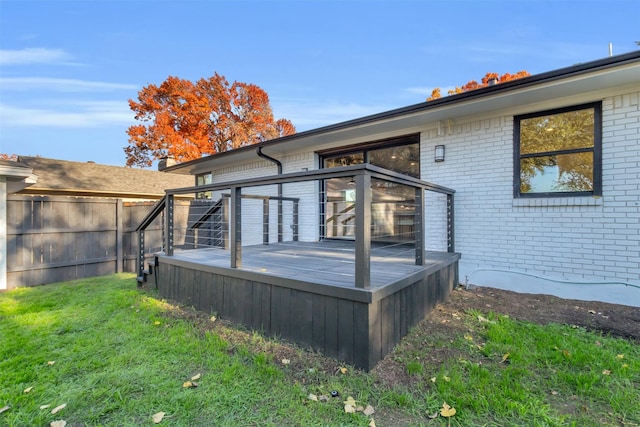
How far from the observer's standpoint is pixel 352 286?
2621 millimetres

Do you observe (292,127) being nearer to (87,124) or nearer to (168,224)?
(87,124)

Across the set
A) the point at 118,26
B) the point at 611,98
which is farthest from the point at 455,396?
the point at 118,26

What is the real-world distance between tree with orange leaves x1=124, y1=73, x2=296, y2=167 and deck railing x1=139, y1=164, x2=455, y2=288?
11.5 meters

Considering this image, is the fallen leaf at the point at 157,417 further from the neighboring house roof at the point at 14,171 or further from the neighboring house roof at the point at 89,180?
the neighboring house roof at the point at 89,180

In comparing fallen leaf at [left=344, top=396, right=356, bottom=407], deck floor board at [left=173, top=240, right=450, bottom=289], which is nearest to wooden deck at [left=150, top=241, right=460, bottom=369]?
deck floor board at [left=173, top=240, right=450, bottom=289]

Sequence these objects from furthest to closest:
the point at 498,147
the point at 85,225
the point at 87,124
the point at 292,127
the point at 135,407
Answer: the point at 292,127, the point at 87,124, the point at 85,225, the point at 498,147, the point at 135,407

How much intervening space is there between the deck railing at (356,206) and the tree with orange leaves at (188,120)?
11465 millimetres

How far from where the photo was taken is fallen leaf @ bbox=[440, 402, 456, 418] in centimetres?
187

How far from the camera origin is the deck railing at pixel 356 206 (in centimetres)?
252

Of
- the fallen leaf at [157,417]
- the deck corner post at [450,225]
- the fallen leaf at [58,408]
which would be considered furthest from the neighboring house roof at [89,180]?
the fallen leaf at [157,417]

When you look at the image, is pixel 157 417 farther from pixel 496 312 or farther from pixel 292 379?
pixel 496 312

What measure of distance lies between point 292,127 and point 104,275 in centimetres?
1957

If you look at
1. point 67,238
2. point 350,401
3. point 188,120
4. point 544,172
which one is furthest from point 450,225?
point 188,120

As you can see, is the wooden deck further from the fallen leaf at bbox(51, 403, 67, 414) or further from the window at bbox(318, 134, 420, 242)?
the fallen leaf at bbox(51, 403, 67, 414)
